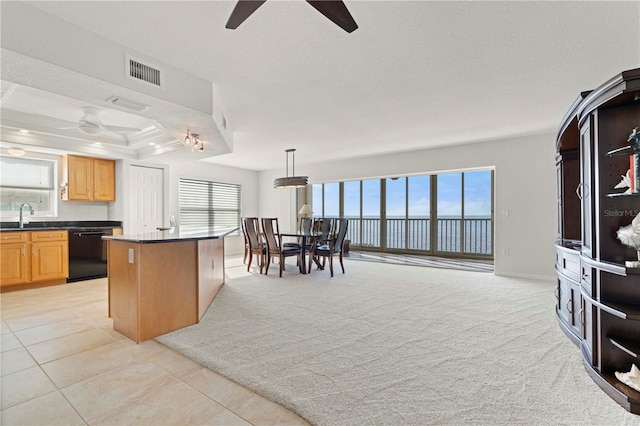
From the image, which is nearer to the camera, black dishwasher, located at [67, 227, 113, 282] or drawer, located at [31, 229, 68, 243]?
drawer, located at [31, 229, 68, 243]

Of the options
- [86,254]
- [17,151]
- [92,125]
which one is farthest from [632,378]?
[17,151]

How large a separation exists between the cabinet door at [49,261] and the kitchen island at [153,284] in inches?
109

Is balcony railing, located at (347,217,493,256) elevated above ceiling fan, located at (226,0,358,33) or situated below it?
below

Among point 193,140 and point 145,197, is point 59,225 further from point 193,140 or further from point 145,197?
point 193,140

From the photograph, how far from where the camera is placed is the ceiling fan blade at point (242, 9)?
1.61m

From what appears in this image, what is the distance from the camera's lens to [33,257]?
15.4 feet

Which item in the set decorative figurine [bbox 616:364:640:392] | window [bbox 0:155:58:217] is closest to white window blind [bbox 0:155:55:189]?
window [bbox 0:155:58:217]

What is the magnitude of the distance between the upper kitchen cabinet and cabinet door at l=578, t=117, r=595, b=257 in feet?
22.8

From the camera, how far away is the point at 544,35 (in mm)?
2395

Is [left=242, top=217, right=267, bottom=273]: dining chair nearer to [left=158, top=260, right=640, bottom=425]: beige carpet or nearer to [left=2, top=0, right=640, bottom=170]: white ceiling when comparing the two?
[left=158, top=260, right=640, bottom=425]: beige carpet

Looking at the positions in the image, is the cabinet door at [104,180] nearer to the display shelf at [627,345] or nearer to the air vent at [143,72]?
the air vent at [143,72]

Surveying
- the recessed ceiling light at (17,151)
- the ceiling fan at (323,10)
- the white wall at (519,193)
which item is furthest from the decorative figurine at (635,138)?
the recessed ceiling light at (17,151)

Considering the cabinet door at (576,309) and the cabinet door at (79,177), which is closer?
the cabinet door at (576,309)

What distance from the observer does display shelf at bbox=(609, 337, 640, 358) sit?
1.81 m
